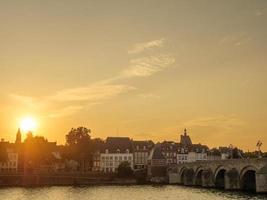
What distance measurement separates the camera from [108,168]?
154750mm

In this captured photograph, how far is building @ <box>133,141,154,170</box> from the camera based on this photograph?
512 ft

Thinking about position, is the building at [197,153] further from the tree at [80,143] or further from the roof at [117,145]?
the tree at [80,143]

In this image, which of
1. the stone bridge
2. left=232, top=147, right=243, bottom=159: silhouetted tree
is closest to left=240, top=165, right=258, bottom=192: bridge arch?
the stone bridge

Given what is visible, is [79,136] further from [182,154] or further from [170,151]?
[182,154]

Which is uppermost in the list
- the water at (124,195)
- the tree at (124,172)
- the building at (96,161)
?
the building at (96,161)

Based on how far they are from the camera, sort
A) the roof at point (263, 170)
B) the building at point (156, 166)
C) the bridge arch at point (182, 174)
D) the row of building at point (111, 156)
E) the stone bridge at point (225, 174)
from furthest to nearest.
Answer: the row of building at point (111, 156), the building at point (156, 166), the bridge arch at point (182, 174), the stone bridge at point (225, 174), the roof at point (263, 170)

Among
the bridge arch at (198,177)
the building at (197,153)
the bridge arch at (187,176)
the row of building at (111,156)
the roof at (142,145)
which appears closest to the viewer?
the bridge arch at (198,177)

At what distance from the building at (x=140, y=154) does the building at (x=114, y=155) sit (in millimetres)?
1915

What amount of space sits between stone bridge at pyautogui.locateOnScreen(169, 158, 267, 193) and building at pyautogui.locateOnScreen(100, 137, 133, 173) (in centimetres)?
2615

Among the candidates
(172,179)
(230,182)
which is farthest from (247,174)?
(172,179)

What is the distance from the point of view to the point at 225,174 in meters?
93.2

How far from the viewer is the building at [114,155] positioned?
153625mm

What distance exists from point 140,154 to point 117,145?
868cm

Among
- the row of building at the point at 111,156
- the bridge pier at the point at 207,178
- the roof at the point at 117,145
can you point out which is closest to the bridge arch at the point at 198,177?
the bridge pier at the point at 207,178
